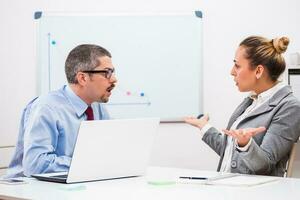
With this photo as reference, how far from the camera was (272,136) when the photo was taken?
7.32 feet

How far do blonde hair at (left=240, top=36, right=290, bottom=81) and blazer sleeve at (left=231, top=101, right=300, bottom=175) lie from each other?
0.24 metres

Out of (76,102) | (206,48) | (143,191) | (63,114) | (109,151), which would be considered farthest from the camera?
(206,48)

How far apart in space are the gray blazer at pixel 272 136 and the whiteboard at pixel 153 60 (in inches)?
60.2

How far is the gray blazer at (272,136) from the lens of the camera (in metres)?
2.16

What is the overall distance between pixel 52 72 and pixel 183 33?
1.10m

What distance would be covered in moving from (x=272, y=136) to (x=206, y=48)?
1767mm

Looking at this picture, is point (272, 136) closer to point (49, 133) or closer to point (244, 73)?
point (244, 73)

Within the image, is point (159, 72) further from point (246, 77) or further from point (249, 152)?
point (249, 152)

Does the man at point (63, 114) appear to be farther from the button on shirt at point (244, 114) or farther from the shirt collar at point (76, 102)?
the button on shirt at point (244, 114)

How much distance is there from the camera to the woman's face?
8.16 feet

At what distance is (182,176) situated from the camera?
2004mm

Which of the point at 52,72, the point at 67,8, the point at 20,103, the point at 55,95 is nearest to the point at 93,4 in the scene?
the point at 67,8

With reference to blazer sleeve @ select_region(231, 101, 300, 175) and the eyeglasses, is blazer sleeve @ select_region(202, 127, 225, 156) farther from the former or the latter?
the eyeglasses

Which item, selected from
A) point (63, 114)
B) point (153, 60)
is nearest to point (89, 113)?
point (63, 114)
